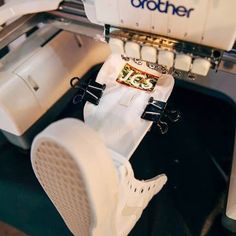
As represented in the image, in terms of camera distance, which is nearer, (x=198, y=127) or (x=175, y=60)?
(x=175, y=60)

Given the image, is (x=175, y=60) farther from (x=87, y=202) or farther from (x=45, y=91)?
(x=45, y=91)

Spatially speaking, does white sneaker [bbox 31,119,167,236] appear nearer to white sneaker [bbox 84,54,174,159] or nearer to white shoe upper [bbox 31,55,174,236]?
white shoe upper [bbox 31,55,174,236]

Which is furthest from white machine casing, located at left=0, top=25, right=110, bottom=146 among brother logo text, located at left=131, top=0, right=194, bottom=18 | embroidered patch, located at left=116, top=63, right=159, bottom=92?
brother logo text, located at left=131, top=0, right=194, bottom=18

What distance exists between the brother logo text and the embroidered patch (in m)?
0.33

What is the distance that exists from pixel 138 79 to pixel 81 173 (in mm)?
454

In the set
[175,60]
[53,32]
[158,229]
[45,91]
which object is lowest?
[158,229]

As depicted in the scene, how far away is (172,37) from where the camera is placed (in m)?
0.60

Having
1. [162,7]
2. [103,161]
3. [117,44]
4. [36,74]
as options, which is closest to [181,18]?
[162,7]

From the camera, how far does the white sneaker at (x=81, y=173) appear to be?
0.49m

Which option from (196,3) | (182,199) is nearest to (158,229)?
(182,199)

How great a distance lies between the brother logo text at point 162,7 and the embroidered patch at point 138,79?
0.33 metres

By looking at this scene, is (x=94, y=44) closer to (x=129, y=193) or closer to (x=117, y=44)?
(x=117, y=44)

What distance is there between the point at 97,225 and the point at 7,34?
2.03ft

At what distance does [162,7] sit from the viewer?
1.79 feet
